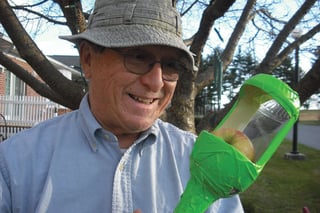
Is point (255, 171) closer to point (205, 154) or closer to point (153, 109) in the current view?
point (205, 154)

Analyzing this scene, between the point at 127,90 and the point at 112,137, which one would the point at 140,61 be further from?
the point at 112,137

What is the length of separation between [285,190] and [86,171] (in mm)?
7668

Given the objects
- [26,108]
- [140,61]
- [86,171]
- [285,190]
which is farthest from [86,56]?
[26,108]

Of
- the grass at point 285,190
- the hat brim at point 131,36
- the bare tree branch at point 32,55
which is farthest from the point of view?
the grass at point 285,190

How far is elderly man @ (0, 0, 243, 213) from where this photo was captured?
4.66 feet

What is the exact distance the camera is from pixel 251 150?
1290 mm

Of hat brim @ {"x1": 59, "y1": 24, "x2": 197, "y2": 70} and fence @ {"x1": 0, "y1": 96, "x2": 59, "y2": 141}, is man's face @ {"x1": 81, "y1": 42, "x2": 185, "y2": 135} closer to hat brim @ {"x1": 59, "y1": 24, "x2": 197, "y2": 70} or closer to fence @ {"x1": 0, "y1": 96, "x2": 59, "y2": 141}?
hat brim @ {"x1": 59, "y1": 24, "x2": 197, "y2": 70}

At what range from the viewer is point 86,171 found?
1480mm

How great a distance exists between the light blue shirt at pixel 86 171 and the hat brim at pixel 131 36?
0.31m

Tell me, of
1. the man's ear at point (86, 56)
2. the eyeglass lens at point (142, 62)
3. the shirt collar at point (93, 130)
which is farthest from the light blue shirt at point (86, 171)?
the eyeglass lens at point (142, 62)

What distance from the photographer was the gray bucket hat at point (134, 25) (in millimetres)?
1387

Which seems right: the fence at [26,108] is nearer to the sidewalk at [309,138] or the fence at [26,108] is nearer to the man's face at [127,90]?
the sidewalk at [309,138]

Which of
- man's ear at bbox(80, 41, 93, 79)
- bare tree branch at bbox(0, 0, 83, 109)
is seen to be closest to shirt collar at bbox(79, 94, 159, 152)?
man's ear at bbox(80, 41, 93, 79)

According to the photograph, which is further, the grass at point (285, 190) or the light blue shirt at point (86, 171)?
the grass at point (285, 190)
